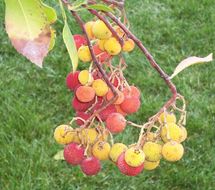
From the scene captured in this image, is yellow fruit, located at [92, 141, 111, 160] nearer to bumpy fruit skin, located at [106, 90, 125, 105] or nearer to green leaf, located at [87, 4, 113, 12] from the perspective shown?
bumpy fruit skin, located at [106, 90, 125, 105]

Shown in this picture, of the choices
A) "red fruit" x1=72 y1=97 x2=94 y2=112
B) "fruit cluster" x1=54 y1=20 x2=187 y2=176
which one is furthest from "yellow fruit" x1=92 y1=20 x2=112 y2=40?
"red fruit" x1=72 y1=97 x2=94 y2=112

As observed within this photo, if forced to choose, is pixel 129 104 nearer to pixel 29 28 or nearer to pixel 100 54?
pixel 100 54

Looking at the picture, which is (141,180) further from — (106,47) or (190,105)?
(106,47)

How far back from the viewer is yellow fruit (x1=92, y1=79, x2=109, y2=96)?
0.69m

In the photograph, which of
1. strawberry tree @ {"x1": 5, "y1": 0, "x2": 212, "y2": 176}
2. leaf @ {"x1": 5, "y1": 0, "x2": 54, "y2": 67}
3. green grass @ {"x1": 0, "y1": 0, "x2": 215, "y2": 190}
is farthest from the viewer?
green grass @ {"x1": 0, "y1": 0, "x2": 215, "y2": 190}

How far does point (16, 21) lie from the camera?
522 mm

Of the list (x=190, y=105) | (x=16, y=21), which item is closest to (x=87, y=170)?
(x=16, y=21)

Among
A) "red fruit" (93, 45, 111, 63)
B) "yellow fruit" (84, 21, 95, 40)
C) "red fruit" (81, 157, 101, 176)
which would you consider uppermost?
"yellow fruit" (84, 21, 95, 40)

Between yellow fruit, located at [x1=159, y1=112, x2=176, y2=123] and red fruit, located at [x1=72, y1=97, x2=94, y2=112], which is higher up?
yellow fruit, located at [x1=159, y1=112, x2=176, y2=123]

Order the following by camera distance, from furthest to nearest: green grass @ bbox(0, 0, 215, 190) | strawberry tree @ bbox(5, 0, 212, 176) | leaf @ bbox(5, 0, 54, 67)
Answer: green grass @ bbox(0, 0, 215, 190) → strawberry tree @ bbox(5, 0, 212, 176) → leaf @ bbox(5, 0, 54, 67)

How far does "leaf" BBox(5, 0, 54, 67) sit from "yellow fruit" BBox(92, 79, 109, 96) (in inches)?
6.8

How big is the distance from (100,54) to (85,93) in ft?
0.17

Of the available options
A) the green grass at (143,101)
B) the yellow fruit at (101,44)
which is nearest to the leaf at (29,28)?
the yellow fruit at (101,44)

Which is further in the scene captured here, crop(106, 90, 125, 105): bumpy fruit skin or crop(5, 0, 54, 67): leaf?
crop(106, 90, 125, 105): bumpy fruit skin
